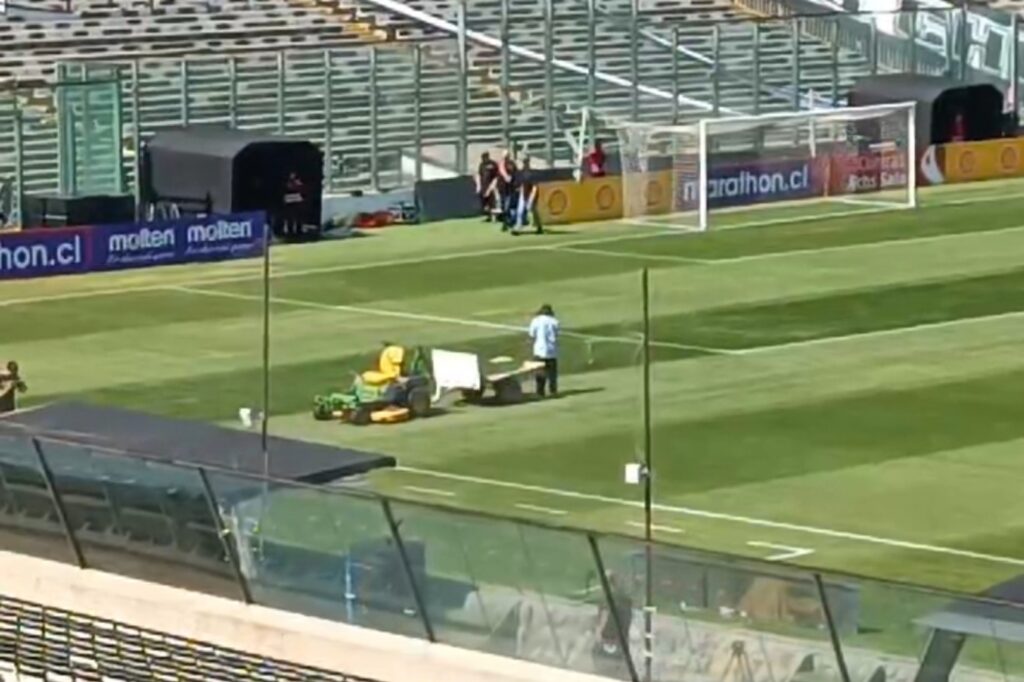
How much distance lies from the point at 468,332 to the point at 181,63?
18.7 meters

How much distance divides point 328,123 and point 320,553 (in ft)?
125

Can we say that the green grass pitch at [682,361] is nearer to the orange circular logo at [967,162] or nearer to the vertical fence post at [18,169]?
the vertical fence post at [18,169]

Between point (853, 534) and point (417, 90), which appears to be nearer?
point (853, 534)

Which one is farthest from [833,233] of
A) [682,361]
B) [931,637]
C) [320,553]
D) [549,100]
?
[931,637]

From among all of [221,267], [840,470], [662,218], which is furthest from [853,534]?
[662,218]

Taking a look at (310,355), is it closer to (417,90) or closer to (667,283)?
(667,283)

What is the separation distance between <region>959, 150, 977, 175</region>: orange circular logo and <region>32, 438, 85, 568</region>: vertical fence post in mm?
41802

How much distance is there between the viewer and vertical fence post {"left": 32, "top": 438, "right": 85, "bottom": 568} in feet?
71.7

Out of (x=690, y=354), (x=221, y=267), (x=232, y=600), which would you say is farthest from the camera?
(x=221, y=267)

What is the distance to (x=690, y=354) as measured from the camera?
38.9 metres

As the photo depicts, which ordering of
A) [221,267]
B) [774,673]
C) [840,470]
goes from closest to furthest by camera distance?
[774,673] < [840,470] < [221,267]

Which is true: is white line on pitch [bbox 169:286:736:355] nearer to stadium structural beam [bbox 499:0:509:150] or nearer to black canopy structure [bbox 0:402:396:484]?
black canopy structure [bbox 0:402:396:484]

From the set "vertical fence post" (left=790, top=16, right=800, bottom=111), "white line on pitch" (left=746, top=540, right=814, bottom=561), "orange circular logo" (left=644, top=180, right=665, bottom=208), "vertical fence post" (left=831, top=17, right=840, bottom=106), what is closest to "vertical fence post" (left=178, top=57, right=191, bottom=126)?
"orange circular logo" (left=644, top=180, right=665, bottom=208)

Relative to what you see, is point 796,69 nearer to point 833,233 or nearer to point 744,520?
point 833,233
